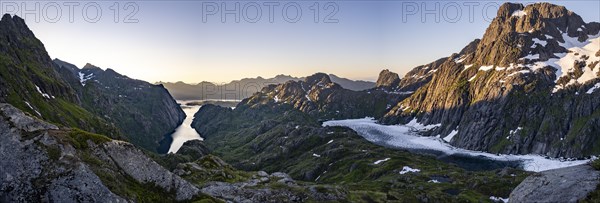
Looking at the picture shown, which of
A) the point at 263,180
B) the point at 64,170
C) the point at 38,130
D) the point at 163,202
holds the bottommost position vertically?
the point at 263,180

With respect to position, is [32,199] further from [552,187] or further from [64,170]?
[552,187]

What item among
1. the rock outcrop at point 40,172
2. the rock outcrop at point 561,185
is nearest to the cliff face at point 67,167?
the rock outcrop at point 40,172

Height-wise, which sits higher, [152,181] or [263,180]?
[152,181]

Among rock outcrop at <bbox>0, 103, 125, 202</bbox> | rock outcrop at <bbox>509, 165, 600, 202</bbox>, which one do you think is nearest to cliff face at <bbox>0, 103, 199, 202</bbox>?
rock outcrop at <bbox>0, 103, 125, 202</bbox>

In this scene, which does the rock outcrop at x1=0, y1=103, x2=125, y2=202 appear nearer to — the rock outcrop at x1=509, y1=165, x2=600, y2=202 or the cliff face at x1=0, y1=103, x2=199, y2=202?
the cliff face at x1=0, y1=103, x2=199, y2=202

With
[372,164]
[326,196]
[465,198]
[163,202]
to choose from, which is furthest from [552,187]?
[372,164]

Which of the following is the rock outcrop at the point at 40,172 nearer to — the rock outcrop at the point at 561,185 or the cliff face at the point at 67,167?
the cliff face at the point at 67,167
